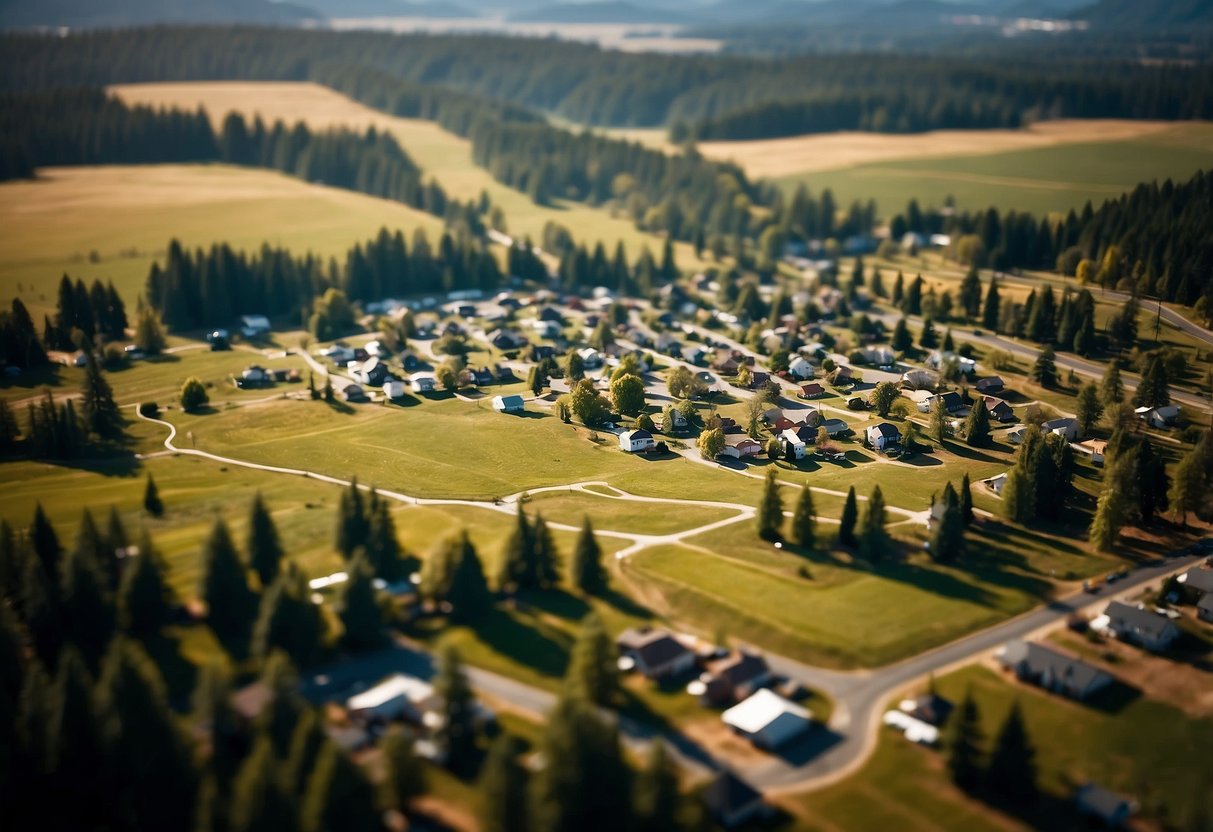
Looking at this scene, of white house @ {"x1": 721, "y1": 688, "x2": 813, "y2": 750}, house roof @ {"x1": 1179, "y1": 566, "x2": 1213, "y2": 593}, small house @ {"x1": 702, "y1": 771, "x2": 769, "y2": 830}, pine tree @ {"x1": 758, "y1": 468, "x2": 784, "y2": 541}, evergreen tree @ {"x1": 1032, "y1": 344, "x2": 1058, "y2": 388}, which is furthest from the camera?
evergreen tree @ {"x1": 1032, "y1": 344, "x2": 1058, "y2": 388}

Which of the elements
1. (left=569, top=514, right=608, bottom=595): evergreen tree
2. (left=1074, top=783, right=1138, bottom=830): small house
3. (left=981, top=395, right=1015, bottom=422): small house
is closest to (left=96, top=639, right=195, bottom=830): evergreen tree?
(left=569, top=514, right=608, bottom=595): evergreen tree

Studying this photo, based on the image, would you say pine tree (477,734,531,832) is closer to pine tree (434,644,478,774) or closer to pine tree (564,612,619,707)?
pine tree (434,644,478,774)

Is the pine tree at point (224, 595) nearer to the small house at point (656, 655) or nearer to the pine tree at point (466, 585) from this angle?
the pine tree at point (466, 585)

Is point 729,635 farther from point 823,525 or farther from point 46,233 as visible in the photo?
point 46,233

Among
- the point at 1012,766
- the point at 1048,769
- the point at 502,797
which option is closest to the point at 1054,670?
the point at 1048,769

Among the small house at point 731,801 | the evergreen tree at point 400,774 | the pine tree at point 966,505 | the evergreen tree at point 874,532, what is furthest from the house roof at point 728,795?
the pine tree at point 966,505

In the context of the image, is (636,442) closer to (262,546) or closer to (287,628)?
(262,546)
